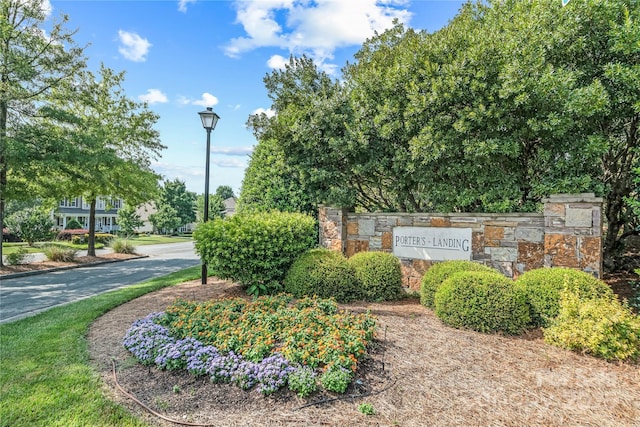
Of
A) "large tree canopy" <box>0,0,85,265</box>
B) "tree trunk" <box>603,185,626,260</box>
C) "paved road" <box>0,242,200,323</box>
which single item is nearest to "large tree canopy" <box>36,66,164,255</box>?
"large tree canopy" <box>0,0,85,265</box>

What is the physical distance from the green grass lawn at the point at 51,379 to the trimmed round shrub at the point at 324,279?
9.59ft

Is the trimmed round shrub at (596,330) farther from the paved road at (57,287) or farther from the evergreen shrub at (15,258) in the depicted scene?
the evergreen shrub at (15,258)

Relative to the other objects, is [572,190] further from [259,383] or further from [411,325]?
[259,383]

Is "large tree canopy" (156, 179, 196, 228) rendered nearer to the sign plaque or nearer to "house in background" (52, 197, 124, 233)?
"house in background" (52, 197, 124, 233)

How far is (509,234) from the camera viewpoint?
5754 millimetres

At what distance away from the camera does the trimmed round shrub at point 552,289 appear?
4.10 metres

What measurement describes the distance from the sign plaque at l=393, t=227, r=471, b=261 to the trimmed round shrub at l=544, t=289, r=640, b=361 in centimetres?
226

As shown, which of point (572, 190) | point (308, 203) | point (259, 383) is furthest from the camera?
point (308, 203)

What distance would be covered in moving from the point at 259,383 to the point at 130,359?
158cm

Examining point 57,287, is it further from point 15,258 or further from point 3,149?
point 15,258

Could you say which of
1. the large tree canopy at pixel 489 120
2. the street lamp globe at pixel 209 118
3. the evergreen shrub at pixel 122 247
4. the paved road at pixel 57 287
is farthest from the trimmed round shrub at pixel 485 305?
the evergreen shrub at pixel 122 247

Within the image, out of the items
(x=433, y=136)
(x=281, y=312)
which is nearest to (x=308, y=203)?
(x=433, y=136)

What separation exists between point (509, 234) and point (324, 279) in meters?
3.25

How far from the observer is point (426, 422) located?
94.8 inches
